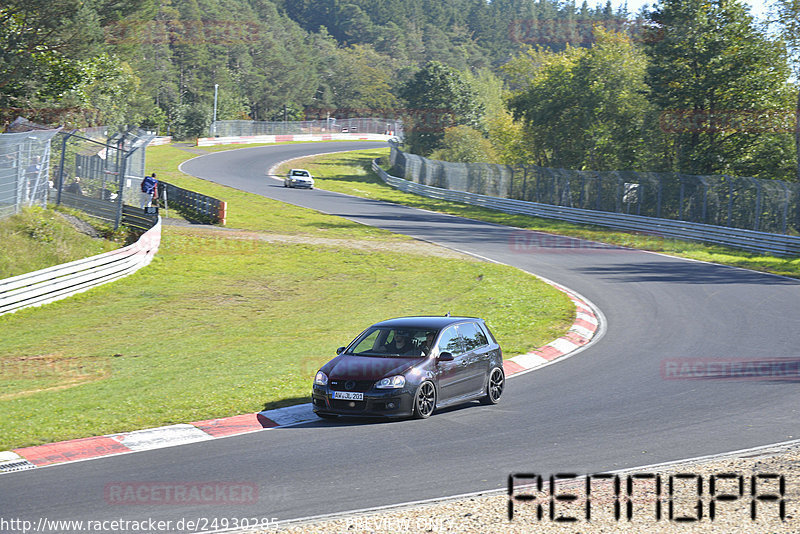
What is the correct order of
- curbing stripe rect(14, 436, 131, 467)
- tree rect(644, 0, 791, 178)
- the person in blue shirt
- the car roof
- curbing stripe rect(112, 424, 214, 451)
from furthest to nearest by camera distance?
tree rect(644, 0, 791, 178)
the person in blue shirt
the car roof
curbing stripe rect(112, 424, 214, 451)
curbing stripe rect(14, 436, 131, 467)

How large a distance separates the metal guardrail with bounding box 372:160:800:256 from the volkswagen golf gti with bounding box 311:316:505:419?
22.4 meters

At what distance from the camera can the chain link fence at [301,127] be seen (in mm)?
101938

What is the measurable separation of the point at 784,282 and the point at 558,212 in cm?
1908

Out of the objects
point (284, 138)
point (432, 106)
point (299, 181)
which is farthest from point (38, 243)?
point (284, 138)

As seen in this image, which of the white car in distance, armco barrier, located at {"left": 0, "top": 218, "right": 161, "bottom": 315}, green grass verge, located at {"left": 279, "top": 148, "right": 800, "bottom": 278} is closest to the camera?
armco barrier, located at {"left": 0, "top": 218, "right": 161, "bottom": 315}

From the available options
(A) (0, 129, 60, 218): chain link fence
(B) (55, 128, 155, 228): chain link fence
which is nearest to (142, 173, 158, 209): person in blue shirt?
(B) (55, 128, 155, 228): chain link fence

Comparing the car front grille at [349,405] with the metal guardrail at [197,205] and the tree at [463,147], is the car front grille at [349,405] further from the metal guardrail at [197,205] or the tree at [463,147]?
the tree at [463,147]

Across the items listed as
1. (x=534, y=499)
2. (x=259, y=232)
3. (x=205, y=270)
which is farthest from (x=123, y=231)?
(x=534, y=499)

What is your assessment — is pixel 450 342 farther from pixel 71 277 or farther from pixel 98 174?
pixel 98 174

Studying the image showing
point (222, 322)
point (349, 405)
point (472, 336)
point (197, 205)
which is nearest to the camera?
point (349, 405)

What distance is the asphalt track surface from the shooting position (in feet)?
25.6

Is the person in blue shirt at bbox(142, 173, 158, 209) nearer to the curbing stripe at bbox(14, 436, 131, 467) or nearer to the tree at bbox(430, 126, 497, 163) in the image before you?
the curbing stripe at bbox(14, 436, 131, 467)

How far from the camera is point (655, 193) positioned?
1515 inches

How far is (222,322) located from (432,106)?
6512cm
